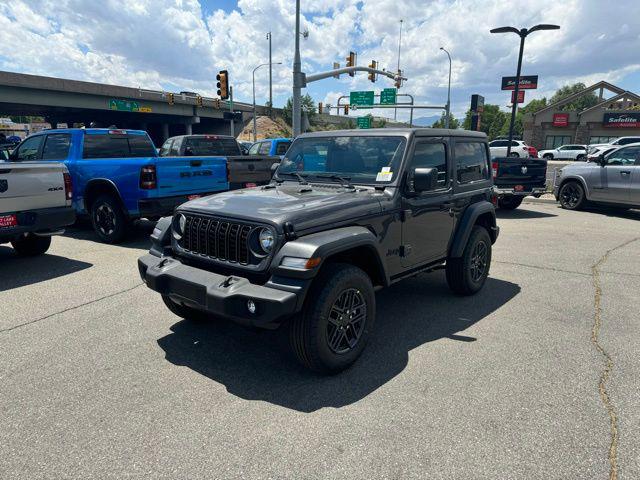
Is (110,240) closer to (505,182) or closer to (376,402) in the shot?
(376,402)

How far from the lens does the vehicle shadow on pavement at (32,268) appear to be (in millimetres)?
5680

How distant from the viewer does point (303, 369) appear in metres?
3.47

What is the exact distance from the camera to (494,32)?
635 inches

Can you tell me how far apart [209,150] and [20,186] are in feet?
18.8

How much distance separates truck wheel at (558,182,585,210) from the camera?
12.2 m

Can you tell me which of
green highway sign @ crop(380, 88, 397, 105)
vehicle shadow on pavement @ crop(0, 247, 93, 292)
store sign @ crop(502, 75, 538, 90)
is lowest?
vehicle shadow on pavement @ crop(0, 247, 93, 292)

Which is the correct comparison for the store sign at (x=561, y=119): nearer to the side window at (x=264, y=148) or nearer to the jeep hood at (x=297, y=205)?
the side window at (x=264, y=148)

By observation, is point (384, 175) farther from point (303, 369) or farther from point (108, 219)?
point (108, 219)

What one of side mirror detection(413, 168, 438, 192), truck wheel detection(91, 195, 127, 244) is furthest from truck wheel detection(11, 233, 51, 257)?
side mirror detection(413, 168, 438, 192)

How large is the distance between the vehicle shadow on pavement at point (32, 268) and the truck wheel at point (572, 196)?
1223 centimetres

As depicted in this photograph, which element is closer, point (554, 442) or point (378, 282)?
point (554, 442)

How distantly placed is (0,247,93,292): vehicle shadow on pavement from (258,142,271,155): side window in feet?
26.6

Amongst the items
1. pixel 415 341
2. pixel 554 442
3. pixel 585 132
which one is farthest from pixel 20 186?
pixel 585 132

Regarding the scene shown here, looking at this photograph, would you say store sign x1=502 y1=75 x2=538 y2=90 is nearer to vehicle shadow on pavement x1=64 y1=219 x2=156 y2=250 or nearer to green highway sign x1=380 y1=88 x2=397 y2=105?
green highway sign x1=380 y1=88 x2=397 y2=105
